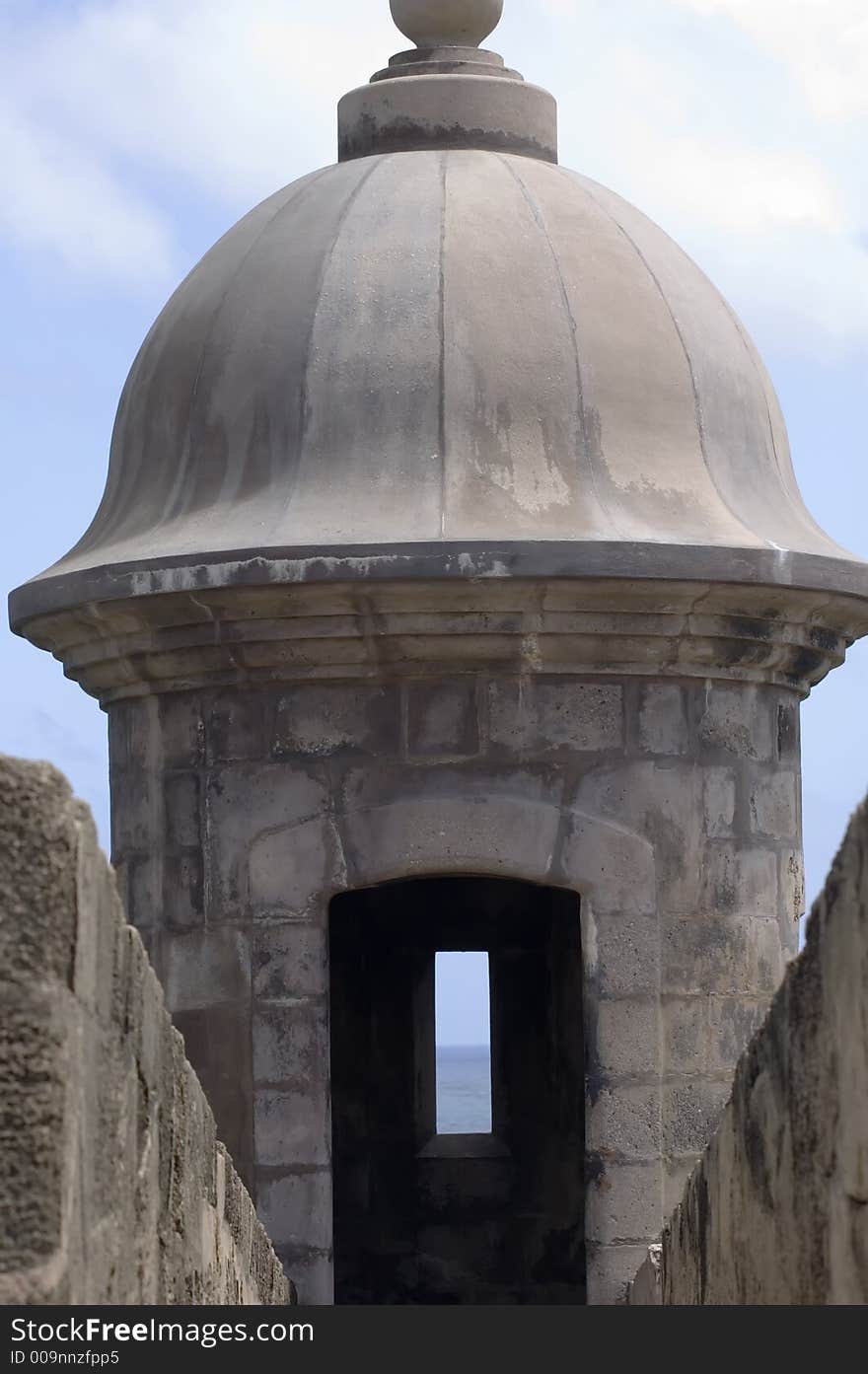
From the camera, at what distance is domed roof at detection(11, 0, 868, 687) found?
21.7ft

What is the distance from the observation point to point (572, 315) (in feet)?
22.9

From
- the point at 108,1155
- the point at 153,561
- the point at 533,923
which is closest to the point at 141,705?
the point at 153,561

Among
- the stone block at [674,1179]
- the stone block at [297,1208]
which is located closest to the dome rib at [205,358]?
the stone block at [297,1208]

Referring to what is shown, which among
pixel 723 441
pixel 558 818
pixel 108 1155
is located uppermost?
pixel 723 441

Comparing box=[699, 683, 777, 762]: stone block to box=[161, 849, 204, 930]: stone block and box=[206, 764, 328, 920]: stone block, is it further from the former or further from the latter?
box=[161, 849, 204, 930]: stone block

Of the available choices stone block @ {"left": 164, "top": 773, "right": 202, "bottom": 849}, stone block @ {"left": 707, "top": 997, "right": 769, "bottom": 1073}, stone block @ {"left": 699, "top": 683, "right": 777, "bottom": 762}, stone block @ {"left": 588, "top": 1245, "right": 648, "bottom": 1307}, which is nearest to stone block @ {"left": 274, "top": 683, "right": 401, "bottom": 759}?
stone block @ {"left": 164, "top": 773, "right": 202, "bottom": 849}

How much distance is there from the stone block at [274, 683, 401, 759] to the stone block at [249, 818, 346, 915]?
0.71 ft

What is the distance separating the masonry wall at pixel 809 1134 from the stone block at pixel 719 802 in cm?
274

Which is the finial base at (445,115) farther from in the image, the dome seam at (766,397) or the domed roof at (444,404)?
the dome seam at (766,397)

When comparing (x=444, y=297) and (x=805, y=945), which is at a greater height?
(x=444, y=297)

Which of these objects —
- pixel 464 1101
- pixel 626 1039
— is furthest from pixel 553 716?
pixel 464 1101

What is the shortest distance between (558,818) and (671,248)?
192cm
